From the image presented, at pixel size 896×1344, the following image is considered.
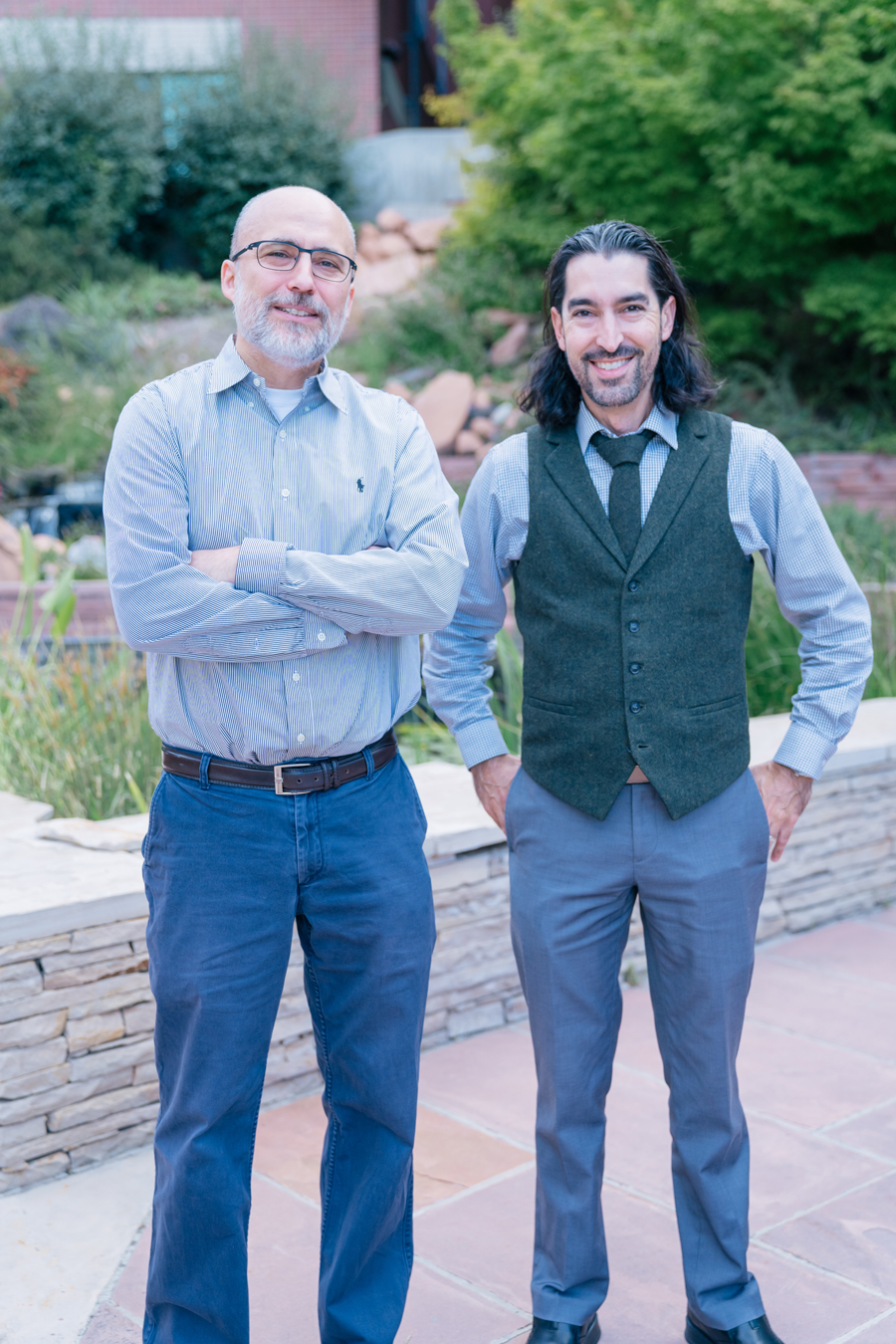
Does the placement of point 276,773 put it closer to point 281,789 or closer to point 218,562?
point 281,789

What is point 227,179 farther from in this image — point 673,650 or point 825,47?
point 673,650

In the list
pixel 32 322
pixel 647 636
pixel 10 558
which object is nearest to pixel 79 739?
pixel 647 636

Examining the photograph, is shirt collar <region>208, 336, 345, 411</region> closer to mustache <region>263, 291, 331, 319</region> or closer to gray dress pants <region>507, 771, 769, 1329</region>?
mustache <region>263, 291, 331, 319</region>

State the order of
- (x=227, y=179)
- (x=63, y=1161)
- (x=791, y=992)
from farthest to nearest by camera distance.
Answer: (x=227, y=179), (x=791, y=992), (x=63, y=1161)

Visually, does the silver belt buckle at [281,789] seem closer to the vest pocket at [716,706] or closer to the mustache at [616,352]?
the vest pocket at [716,706]

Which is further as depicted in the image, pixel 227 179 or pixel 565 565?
pixel 227 179

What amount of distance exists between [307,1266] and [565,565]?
1.61 metres

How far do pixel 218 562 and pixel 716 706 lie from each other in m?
0.92

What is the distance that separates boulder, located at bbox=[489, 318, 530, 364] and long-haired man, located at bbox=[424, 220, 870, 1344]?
12039 mm

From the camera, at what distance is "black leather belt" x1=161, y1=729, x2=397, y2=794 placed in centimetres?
216

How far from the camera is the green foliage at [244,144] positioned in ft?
58.2

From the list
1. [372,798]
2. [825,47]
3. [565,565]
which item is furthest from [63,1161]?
[825,47]

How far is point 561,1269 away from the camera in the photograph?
7.79ft

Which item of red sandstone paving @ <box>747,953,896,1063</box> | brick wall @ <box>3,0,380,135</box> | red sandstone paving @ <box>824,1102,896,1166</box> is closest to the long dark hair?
red sandstone paving @ <box>824,1102,896,1166</box>
